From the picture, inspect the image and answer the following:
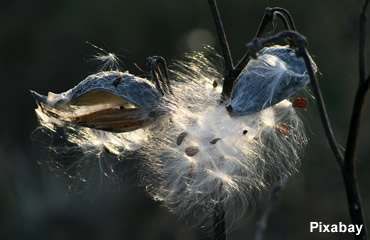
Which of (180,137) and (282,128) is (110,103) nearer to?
(180,137)

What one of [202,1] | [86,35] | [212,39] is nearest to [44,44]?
[86,35]

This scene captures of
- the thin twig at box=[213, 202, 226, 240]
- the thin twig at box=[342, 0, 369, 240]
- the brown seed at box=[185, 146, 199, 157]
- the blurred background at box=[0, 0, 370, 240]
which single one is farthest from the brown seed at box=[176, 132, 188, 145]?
the blurred background at box=[0, 0, 370, 240]

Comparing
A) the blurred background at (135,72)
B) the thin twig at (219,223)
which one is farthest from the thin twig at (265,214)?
the blurred background at (135,72)

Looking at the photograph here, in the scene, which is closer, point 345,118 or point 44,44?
point 345,118

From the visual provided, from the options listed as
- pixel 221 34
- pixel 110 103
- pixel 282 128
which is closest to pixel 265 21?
pixel 221 34

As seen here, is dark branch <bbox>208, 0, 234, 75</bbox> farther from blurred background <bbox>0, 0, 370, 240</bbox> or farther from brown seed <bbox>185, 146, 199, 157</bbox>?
blurred background <bbox>0, 0, 370, 240</bbox>

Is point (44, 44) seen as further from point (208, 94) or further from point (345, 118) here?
point (208, 94)
